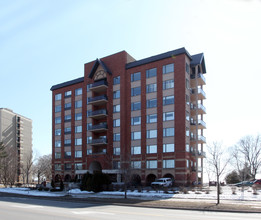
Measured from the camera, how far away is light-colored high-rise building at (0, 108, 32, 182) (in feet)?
371

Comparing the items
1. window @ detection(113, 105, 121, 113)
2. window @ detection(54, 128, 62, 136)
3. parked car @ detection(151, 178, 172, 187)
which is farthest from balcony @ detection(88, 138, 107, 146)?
parked car @ detection(151, 178, 172, 187)

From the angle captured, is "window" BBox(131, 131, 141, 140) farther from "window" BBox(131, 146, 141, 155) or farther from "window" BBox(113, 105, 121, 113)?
"window" BBox(113, 105, 121, 113)

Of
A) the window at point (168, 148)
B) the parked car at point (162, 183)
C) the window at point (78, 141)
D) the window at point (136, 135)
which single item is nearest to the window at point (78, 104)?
the window at point (78, 141)

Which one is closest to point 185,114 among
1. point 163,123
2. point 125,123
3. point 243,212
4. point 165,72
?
point 163,123

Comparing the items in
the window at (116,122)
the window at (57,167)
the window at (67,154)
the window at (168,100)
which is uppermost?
the window at (168,100)

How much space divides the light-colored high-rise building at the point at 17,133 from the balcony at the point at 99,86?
63.6 meters

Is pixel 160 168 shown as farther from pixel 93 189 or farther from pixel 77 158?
pixel 77 158

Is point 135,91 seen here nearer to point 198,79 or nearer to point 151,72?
point 151,72

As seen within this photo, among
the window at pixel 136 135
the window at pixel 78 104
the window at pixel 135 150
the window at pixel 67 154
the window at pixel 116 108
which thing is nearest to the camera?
the window at pixel 135 150

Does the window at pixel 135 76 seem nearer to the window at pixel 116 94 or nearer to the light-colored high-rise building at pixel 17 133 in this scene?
the window at pixel 116 94

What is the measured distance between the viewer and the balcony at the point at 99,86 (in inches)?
2227

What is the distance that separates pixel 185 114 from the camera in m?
47.9

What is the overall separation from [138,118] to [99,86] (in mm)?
10428

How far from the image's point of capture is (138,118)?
52.8 metres
